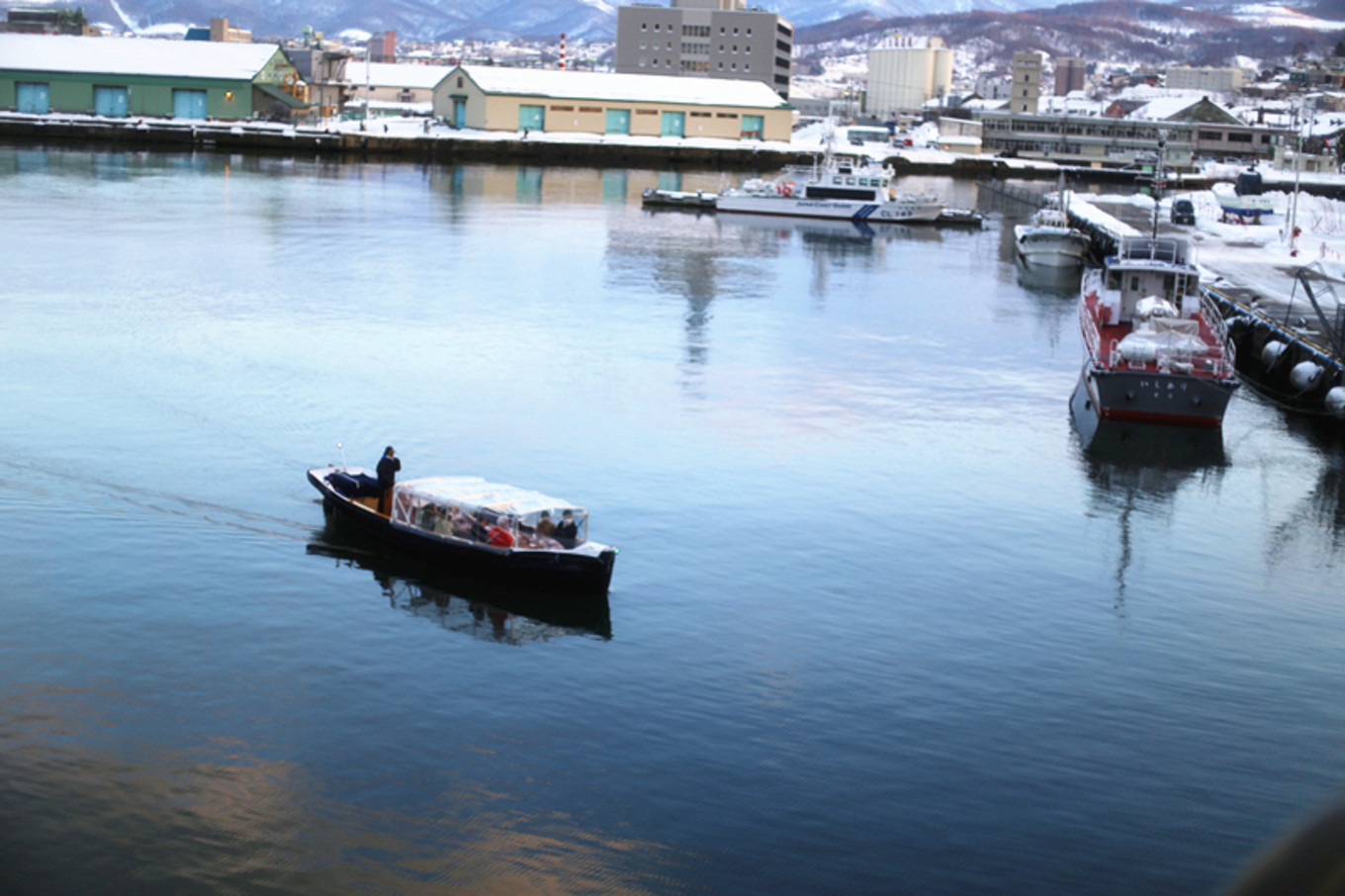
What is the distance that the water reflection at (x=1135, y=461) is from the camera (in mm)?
27844

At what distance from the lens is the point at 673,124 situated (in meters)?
130

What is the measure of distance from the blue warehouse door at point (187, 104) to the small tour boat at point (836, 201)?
190ft

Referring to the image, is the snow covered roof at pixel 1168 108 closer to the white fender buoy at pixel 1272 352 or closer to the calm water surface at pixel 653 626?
the white fender buoy at pixel 1272 352

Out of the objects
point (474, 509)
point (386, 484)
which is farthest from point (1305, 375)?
point (386, 484)

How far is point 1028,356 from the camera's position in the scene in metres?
44.4

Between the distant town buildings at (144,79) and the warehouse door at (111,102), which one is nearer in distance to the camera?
the distant town buildings at (144,79)

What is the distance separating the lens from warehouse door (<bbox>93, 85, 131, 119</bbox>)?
117875 millimetres

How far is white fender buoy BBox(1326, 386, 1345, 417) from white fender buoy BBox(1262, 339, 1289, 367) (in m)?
4.50

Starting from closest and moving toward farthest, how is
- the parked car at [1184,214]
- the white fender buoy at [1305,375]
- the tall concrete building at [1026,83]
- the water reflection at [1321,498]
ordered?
the water reflection at [1321,498]
the white fender buoy at [1305,375]
the parked car at [1184,214]
the tall concrete building at [1026,83]

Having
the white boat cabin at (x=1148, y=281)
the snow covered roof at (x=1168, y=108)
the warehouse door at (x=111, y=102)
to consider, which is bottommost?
the white boat cabin at (x=1148, y=281)

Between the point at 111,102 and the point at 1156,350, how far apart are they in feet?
361

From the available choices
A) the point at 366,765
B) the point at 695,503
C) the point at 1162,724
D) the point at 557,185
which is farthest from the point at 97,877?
the point at 557,185

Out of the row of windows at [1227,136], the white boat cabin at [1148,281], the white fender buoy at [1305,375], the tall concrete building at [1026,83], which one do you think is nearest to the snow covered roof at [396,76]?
the tall concrete building at [1026,83]

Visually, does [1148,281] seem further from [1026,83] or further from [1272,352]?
[1026,83]
